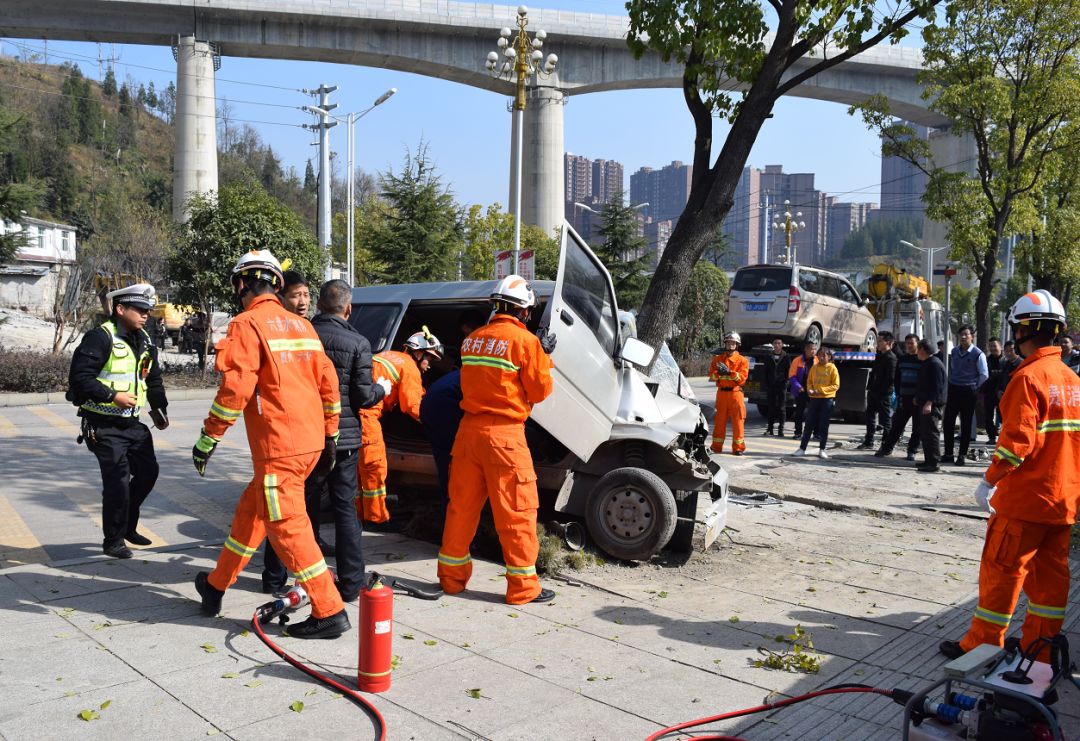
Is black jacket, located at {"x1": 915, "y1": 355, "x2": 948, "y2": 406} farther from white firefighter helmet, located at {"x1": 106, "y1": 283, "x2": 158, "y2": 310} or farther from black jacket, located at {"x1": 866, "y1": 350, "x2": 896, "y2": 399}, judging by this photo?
white firefighter helmet, located at {"x1": 106, "y1": 283, "x2": 158, "y2": 310}

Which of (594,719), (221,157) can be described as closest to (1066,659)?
(594,719)

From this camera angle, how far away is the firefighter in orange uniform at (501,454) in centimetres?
539

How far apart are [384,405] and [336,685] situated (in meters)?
2.84

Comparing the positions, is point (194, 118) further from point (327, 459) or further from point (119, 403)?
point (327, 459)

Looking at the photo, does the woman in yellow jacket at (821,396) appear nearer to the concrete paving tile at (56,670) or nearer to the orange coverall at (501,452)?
the orange coverall at (501,452)

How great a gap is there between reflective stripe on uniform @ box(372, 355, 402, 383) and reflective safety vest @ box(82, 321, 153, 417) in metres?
1.61

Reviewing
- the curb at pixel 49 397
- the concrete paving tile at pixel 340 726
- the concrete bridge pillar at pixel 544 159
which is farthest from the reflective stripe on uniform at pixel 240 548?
the concrete bridge pillar at pixel 544 159

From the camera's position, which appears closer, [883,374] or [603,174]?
[883,374]

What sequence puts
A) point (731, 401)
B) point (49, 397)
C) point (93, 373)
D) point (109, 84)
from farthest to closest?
1. point (109, 84)
2. point (49, 397)
3. point (731, 401)
4. point (93, 373)

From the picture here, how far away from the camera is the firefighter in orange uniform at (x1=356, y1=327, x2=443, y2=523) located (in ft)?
21.2

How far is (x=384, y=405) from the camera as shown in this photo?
6.71 metres

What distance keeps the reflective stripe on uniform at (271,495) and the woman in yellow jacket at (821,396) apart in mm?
9432

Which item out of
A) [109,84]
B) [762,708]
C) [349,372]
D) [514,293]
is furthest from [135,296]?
[109,84]

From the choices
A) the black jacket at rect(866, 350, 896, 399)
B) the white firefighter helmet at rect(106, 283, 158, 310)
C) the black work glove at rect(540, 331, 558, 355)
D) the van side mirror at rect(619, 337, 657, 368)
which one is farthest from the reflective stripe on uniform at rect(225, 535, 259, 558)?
the black jacket at rect(866, 350, 896, 399)
